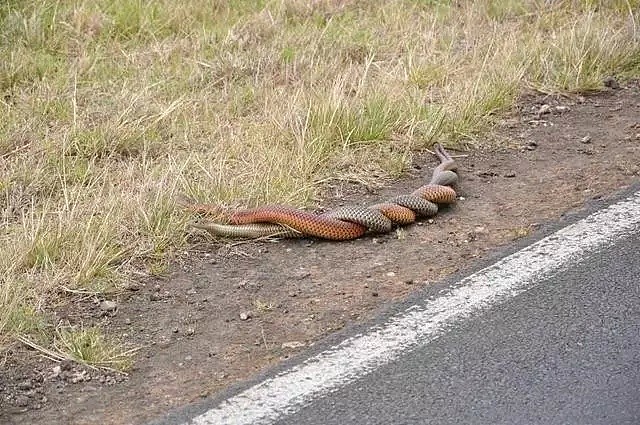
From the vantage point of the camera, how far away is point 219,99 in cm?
593

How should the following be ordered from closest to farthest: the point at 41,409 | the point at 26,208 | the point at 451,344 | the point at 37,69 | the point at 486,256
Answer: the point at 41,409, the point at 451,344, the point at 486,256, the point at 26,208, the point at 37,69

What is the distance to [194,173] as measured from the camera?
16.1 ft

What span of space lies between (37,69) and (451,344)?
3.69 metres

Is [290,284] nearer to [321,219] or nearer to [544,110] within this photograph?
[321,219]

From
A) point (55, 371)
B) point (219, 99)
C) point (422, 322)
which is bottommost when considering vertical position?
point (219, 99)

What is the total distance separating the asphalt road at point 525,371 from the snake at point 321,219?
2.69 feet

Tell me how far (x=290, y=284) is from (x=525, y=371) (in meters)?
1.04

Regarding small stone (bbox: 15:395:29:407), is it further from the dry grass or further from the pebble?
the pebble

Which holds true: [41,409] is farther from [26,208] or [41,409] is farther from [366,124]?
[366,124]

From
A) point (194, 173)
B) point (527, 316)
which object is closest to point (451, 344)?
point (527, 316)

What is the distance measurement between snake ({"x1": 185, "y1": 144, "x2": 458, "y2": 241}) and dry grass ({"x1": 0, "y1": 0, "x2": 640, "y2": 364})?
0.53 feet

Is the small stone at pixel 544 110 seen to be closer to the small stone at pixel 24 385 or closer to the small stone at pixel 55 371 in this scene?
the small stone at pixel 55 371

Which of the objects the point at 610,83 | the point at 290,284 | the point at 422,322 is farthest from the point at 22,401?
the point at 610,83

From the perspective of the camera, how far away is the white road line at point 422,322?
3.06m
